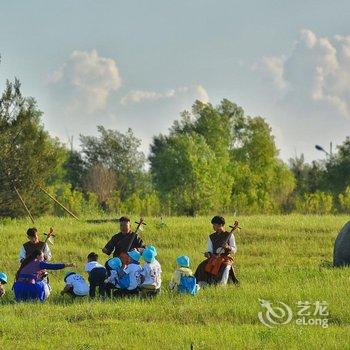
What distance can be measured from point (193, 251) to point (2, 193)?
12.5 m

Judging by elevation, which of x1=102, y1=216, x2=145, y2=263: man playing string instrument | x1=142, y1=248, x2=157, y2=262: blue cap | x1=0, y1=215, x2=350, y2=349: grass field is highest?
x1=102, y1=216, x2=145, y2=263: man playing string instrument

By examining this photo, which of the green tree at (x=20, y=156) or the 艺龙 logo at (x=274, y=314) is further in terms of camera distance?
the green tree at (x=20, y=156)

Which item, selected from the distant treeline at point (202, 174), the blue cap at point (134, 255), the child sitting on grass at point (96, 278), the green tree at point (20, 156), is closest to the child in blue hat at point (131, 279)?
the blue cap at point (134, 255)

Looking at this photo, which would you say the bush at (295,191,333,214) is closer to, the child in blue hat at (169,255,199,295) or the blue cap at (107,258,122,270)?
the child in blue hat at (169,255,199,295)

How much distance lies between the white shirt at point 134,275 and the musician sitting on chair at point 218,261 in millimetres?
1822

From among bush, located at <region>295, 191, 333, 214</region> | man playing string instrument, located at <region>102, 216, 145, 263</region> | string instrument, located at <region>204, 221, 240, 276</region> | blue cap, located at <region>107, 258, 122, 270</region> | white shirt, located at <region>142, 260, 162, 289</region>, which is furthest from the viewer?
bush, located at <region>295, 191, 333, 214</region>

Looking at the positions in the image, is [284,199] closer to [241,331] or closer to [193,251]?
[193,251]

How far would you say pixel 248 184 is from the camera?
62250 millimetres

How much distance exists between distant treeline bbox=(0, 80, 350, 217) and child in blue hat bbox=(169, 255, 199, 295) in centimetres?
2704

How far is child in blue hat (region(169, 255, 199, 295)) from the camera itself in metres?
14.3

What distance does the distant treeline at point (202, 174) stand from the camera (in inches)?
2128

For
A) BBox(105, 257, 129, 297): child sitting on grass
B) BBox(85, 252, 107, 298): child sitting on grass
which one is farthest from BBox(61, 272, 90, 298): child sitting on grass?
BBox(105, 257, 129, 297): child sitting on grass

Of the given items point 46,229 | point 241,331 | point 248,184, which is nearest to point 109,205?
point 248,184

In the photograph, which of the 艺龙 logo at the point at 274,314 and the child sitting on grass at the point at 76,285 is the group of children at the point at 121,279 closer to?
the child sitting on grass at the point at 76,285
